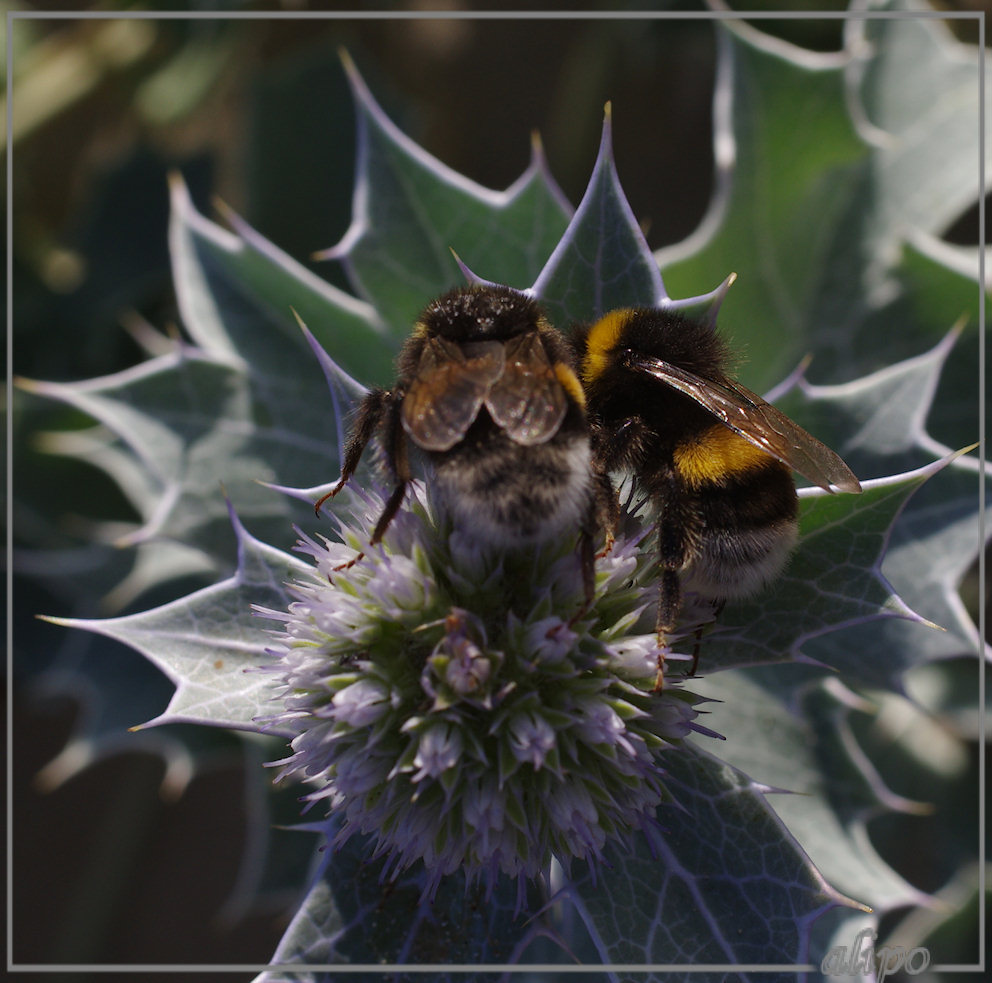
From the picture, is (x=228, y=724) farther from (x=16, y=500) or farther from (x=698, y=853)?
(x=16, y=500)

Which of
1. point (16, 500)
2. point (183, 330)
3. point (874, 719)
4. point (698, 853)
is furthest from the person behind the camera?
point (183, 330)

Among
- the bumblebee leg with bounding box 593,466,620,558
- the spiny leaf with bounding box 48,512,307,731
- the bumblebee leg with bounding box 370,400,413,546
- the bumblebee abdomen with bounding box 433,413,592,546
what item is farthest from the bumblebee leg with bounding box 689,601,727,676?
the spiny leaf with bounding box 48,512,307,731

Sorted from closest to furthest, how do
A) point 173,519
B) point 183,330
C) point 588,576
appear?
1. point 588,576
2. point 173,519
3. point 183,330

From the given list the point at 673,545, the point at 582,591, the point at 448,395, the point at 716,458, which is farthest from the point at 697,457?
the point at 448,395

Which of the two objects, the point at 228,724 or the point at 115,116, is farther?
the point at 115,116

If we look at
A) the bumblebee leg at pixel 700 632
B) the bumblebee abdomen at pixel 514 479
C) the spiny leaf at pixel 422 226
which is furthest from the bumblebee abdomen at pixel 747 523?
the spiny leaf at pixel 422 226

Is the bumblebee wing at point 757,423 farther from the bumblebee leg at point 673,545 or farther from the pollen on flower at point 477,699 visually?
the pollen on flower at point 477,699

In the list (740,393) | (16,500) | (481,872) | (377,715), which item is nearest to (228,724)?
(377,715)

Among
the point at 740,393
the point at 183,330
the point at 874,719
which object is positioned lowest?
the point at 874,719
